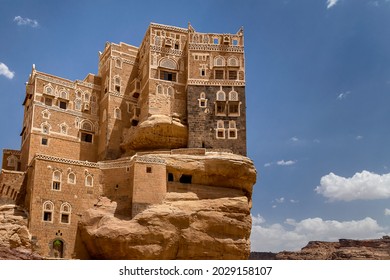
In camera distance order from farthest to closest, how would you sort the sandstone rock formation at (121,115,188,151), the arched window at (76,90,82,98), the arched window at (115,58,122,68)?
1. the arched window at (115,58,122,68)
2. the arched window at (76,90,82,98)
3. the sandstone rock formation at (121,115,188,151)

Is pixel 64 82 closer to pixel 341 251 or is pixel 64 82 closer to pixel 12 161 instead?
pixel 12 161

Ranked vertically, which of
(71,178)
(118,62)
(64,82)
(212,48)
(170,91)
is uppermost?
(212,48)

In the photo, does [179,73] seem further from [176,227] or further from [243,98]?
[176,227]

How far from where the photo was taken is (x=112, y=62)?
59.4m

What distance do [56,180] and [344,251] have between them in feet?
223

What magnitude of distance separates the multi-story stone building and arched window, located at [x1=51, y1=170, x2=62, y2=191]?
0.77m

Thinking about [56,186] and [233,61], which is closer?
[56,186]

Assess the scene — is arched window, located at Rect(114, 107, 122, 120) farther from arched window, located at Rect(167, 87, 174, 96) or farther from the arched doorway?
the arched doorway

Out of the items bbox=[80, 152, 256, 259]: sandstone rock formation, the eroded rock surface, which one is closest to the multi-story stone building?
bbox=[80, 152, 256, 259]: sandstone rock formation

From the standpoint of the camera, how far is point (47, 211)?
149ft

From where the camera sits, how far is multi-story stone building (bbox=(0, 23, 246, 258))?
159 feet

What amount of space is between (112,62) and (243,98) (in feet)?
48.3

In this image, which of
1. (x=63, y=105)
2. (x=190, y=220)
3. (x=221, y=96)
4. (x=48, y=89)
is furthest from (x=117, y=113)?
(x=190, y=220)

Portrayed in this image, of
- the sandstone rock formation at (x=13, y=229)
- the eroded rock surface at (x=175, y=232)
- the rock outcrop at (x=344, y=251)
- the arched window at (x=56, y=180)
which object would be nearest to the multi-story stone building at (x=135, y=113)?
the arched window at (x=56, y=180)
